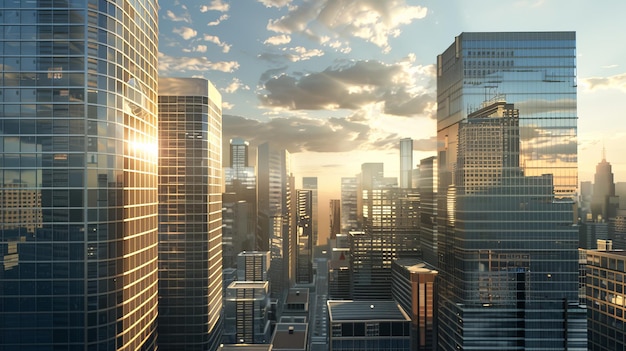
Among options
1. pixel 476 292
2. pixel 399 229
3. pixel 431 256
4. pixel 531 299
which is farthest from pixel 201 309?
pixel 399 229

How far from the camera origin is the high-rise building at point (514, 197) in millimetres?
82062

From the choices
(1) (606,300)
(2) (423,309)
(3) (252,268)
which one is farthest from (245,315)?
(1) (606,300)

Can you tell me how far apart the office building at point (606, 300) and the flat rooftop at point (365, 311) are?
46595 millimetres

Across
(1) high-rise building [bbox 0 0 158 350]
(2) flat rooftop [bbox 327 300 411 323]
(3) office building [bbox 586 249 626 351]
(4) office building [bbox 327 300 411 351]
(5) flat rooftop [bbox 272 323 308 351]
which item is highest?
(1) high-rise building [bbox 0 0 158 350]

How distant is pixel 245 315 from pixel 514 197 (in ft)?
325

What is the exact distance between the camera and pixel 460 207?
85438 millimetres

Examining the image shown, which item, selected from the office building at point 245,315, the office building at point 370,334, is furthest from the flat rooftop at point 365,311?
the office building at point 245,315

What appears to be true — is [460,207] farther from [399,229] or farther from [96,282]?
[399,229]

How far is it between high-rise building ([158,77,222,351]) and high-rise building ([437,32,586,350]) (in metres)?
60.2

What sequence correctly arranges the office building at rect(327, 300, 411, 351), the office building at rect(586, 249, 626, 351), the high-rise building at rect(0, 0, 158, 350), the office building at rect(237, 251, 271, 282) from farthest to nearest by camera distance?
1. the office building at rect(237, 251, 271, 282)
2. the office building at rect(327, 300, 411, 351)
3. the office building at rect(586, 249, 626, 351)
4. the high-rise building at rect(0, 0, 158, 350)

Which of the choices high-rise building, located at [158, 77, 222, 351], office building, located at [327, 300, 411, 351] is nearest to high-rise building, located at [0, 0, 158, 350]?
high-rise building, located at [158, 77, 222, 351]

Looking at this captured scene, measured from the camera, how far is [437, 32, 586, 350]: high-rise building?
269 feet

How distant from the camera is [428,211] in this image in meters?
172

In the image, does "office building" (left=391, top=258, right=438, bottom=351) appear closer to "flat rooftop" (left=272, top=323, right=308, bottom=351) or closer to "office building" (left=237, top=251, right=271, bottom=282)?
"flat rooftop" (left=272, top=323, right=308, bottom=351)
